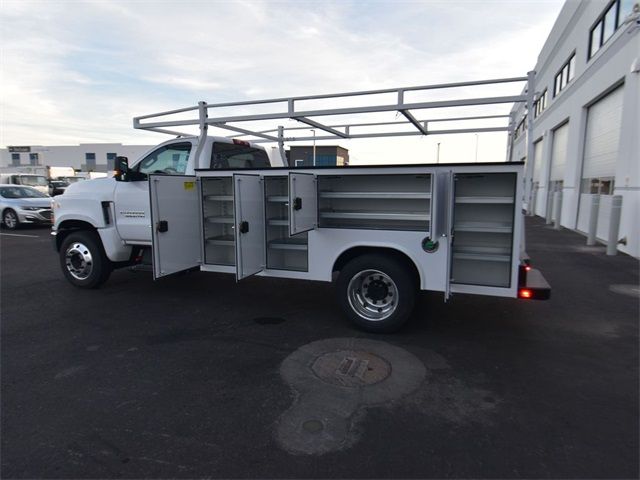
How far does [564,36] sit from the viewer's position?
19.6 meters

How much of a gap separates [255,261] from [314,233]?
86 centimetres

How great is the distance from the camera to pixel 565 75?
65.2ft

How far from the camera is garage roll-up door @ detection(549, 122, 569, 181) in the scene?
18.5m

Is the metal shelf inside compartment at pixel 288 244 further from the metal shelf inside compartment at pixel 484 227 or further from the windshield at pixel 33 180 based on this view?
the windshield at pixel 33 180

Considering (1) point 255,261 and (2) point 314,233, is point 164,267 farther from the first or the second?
(2) point 314,233

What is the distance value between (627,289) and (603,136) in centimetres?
827

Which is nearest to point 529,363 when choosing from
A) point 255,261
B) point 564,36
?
point 255,261

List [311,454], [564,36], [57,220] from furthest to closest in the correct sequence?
1. [564,36]
2. [57,220]
3. [311,454]

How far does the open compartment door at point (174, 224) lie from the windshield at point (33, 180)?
20585mm

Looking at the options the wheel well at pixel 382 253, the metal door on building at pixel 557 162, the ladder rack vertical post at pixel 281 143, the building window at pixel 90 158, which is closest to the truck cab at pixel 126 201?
the ladder rack vertical post at pixel 281 143

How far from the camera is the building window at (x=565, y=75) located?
59.0 ft

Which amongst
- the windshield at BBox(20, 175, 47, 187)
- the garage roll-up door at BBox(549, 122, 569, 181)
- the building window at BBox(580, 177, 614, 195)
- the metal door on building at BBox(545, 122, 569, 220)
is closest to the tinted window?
the building window at BBox(580, 177, 614, 195)

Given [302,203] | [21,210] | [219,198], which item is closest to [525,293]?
[302,203]

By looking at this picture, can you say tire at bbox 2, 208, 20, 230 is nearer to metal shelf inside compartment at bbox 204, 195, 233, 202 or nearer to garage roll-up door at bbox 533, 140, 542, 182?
metal shelf inside compartment at bbox 204, 195, 233, 202
